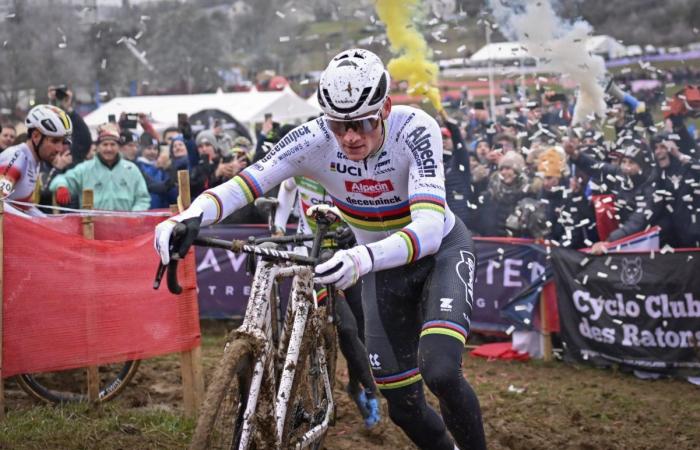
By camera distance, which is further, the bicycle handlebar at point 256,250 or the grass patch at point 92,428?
the grass patch at point 92,428

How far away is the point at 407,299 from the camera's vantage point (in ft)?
17.5

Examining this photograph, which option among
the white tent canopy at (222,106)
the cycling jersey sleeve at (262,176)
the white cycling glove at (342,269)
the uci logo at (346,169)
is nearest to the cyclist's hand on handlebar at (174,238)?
the cycling jersey sleeve at (262,176)

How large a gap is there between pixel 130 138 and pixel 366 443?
23.5ft

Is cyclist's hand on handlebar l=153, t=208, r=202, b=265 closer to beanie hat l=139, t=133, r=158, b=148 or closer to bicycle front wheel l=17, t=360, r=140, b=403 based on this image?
bicycle front wheel l=17, t=360, r=140, b=403

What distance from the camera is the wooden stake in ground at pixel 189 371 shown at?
22.6 ft

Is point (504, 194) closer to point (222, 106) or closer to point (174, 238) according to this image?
point (174, 238)

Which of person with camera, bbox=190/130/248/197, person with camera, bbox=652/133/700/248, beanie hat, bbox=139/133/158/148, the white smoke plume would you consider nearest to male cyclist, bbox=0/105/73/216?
person with camera, bbox=190/130/248/197

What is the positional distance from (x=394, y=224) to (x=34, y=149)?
429 cm

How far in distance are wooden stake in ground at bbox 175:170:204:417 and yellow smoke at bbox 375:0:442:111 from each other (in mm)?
4863

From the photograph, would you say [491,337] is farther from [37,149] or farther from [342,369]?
[37,149]

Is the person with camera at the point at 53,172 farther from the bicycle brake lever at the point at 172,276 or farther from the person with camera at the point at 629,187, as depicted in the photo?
the bicycle brake lever at the point at 172,276

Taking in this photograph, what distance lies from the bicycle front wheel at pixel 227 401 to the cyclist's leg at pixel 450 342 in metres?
0.99

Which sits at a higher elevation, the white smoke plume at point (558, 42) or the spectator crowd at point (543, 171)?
the white smoke plume at point (558, 42)

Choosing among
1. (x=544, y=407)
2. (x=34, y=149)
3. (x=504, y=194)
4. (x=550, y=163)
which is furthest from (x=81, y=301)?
(x=550, y=163)
